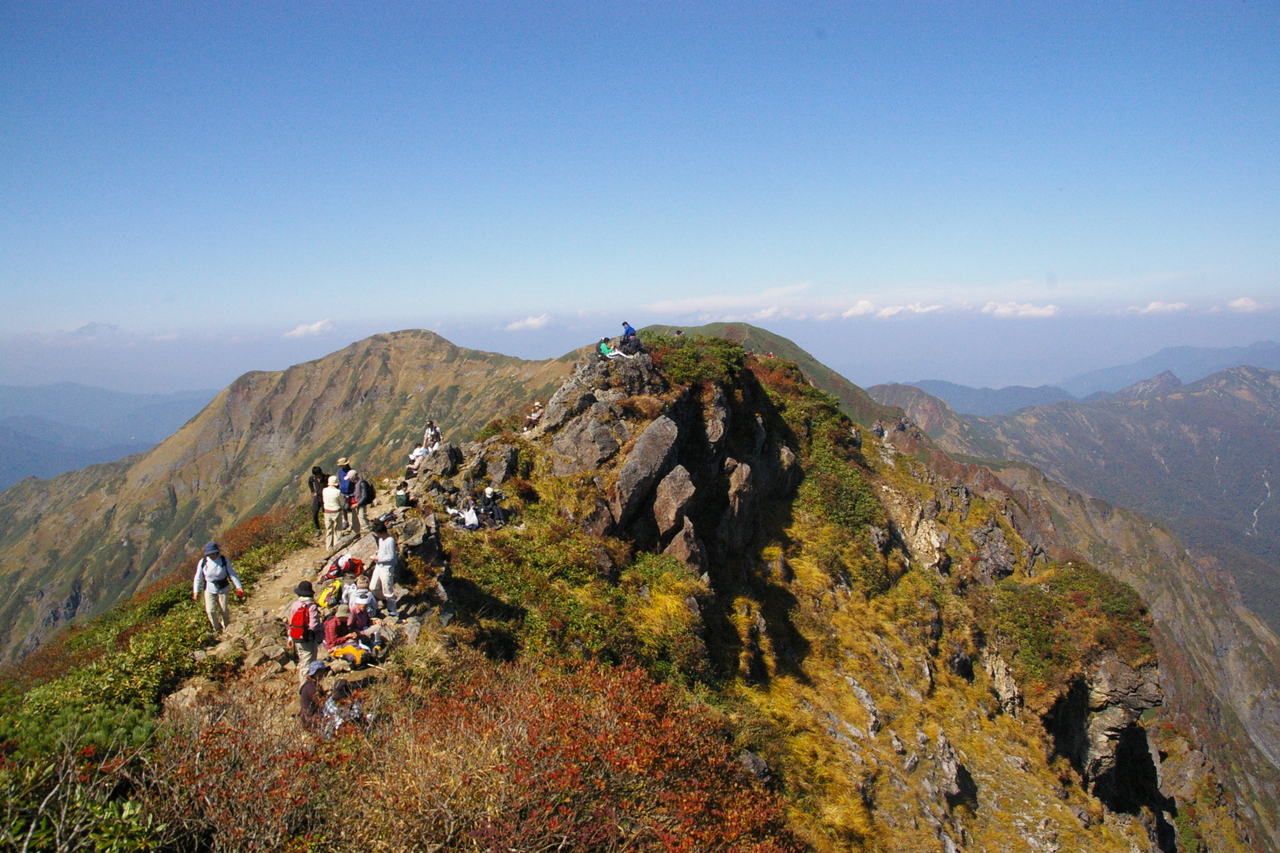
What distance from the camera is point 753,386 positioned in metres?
30.1

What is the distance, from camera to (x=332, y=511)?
1606cm

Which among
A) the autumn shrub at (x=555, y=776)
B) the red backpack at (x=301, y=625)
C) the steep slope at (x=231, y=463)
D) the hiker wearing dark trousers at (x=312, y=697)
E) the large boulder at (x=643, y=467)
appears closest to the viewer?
the autumn shrub at (x=555, y=776)

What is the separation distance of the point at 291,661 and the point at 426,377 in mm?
172692

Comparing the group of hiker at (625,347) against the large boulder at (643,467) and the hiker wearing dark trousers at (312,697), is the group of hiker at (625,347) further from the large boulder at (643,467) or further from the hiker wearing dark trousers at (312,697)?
the hiker wearing dark trousers at (312,697)

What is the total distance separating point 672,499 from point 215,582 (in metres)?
12.6

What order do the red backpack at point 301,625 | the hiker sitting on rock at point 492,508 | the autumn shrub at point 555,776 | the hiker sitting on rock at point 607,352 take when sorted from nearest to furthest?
the autumn shrub at point 555,776, the red backpack at point 301,625, the hiker sitting on rock at point 492,508, the hiker sitting on rock at point 607,352

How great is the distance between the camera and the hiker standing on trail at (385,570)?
471 inches

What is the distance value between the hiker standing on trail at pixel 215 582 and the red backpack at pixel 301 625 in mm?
2486

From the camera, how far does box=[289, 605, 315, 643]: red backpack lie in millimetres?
10508

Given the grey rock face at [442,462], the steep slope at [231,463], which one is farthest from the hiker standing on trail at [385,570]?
the steep slope at [231,463]

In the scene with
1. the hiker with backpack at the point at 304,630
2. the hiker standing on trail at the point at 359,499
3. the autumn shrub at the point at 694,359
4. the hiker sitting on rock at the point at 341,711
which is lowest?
the hiker sitting on rock at the point at 341,711

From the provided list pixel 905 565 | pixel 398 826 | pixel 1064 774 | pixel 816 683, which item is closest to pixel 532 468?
pixel 816 683

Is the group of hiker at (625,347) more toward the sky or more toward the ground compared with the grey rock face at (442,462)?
more toward the sky

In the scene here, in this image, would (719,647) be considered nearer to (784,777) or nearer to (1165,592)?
(784,777)
